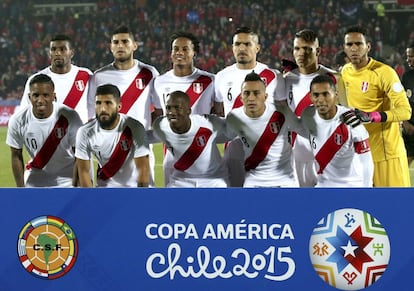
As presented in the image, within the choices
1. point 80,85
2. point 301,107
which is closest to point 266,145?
point 301,107

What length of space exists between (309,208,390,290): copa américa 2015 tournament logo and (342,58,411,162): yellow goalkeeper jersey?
201 cm

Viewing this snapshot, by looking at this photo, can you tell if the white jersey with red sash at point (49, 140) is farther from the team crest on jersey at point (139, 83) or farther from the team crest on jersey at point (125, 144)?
the team crest on jersey at point (139, 83)

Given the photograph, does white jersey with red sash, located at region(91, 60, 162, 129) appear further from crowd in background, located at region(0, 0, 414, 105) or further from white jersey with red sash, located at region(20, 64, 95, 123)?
crowd in background, located at region(0, 0, 414, 105)

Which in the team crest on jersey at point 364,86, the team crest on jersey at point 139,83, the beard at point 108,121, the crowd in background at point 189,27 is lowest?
the beard at point 108,121

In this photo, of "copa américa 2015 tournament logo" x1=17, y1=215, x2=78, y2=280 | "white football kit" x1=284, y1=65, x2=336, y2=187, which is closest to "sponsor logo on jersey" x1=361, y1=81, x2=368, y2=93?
"white football kit" x1=284, y1=65, x2=336, y2=187

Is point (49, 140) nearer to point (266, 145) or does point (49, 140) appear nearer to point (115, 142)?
point (115, 142)

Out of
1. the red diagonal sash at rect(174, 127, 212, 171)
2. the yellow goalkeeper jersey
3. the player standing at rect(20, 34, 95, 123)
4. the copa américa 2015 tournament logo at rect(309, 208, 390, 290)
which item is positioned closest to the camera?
the copa américa 2015 tournament logo at rect(309, 208, 390, 290)

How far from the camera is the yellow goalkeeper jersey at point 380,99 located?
6035 mm

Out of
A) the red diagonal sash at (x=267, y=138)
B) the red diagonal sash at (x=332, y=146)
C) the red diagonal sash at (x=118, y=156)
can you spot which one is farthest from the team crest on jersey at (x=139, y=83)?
the red diagonal sash at (x=332, y=146)

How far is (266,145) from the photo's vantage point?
538 cm

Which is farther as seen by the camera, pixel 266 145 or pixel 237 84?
pixel 237 84

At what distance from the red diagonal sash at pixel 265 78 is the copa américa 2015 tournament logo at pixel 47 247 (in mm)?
2166

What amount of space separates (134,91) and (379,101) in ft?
6.29

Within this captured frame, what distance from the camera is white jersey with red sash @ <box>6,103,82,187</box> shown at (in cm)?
558
